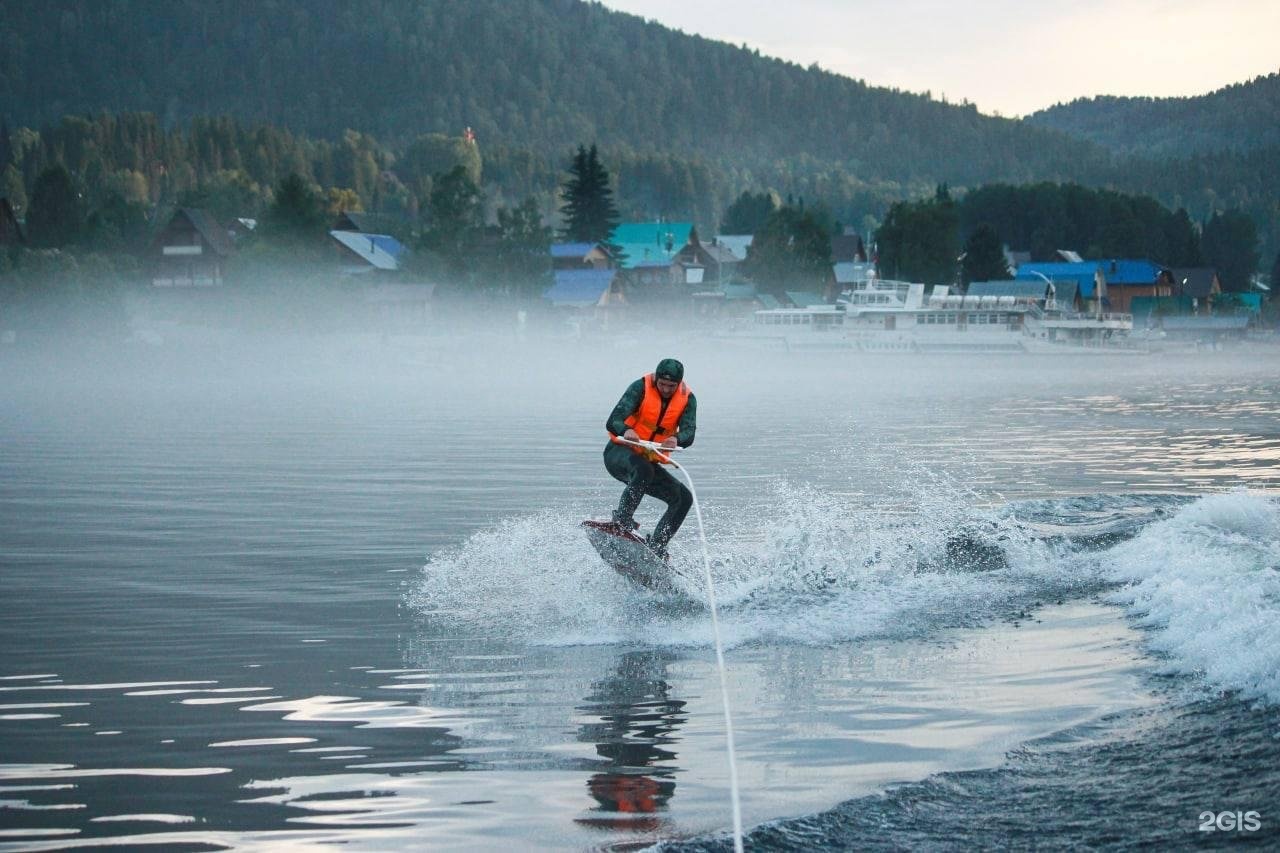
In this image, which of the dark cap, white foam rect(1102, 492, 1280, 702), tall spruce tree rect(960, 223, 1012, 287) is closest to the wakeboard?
the dark cap

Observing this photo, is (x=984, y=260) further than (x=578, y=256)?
Yes

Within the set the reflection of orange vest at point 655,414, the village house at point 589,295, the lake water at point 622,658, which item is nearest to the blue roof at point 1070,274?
the village house at point 589,295

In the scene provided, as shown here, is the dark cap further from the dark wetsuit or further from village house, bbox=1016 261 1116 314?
village house, bbox=1016 261 1116 314

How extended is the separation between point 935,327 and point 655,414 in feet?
304

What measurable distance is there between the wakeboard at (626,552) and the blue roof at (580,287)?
322 ft

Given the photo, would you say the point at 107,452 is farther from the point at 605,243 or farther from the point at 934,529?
the point at 605,243

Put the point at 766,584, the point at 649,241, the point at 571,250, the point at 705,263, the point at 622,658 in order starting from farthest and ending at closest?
1. the point at 705,263
2. the point at 649,241
3. the point at 571,250
4. the point at 766,584
5. the point at 622,658

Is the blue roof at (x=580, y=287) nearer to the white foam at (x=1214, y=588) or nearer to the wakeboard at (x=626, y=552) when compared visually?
the white foam at (x=1214, y=588)

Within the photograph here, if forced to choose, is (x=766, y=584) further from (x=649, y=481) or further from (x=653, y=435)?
(x=653, y=435)

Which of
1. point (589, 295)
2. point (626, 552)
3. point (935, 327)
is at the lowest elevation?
point (935, 327)

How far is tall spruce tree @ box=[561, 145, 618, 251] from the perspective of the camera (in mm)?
132875

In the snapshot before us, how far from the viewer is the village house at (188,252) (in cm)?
9619

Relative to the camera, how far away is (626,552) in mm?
13445

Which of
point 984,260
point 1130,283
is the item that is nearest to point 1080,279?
point 1130,283
